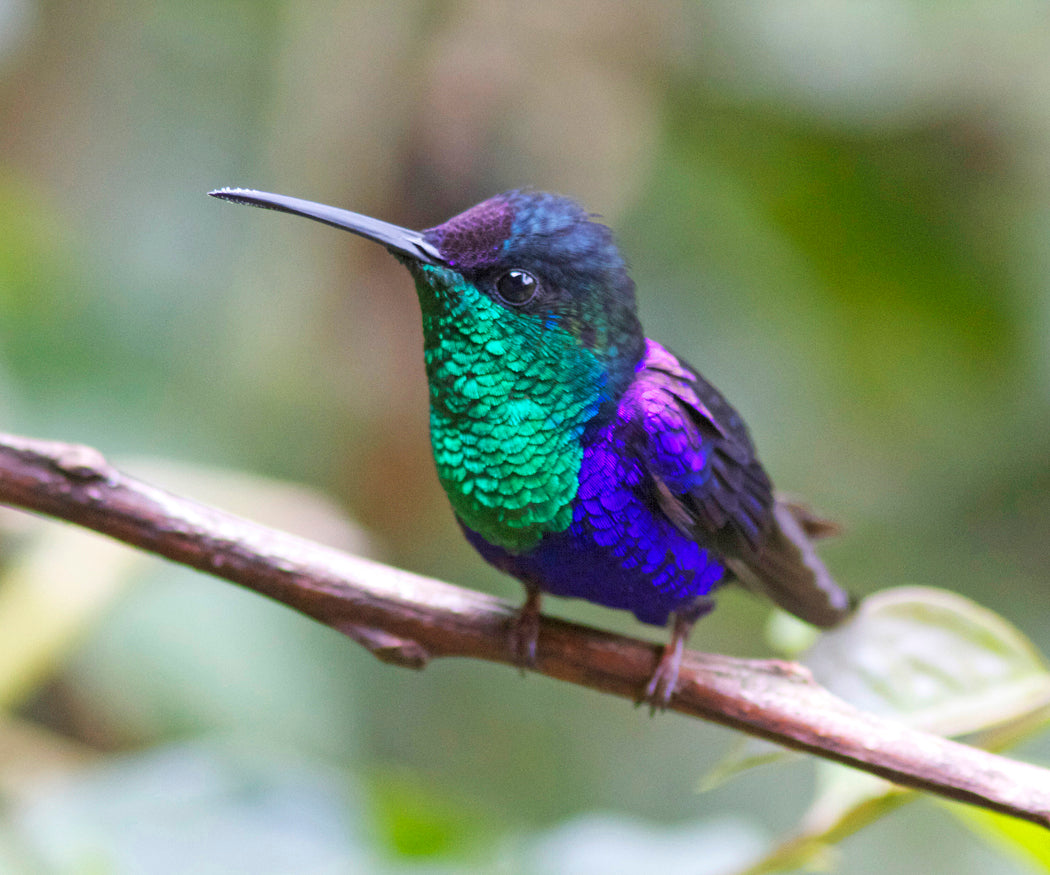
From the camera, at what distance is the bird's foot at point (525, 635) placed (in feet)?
6.30

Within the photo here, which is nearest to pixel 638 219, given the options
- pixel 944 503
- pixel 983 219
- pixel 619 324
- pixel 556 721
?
pixel 983 219

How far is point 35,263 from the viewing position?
365 cm

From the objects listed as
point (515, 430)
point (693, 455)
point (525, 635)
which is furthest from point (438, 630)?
point (693, 455)

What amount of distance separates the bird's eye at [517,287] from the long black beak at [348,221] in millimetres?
112

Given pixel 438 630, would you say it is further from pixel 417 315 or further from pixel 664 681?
pixel 417 315

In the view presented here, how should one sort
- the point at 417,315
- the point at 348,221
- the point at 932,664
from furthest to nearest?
the point at 417,315 < the point at 932,664 < the point at 348,221

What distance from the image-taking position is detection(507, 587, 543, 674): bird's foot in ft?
6.30

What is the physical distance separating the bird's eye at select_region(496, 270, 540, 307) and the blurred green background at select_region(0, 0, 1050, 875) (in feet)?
5.23

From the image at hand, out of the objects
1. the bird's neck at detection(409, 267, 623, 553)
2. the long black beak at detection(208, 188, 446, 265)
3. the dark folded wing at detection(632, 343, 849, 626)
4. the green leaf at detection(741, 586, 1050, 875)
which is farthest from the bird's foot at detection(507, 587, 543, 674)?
the long black beak at detection(208, 188, 446, 265)

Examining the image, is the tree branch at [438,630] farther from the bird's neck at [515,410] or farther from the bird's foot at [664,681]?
the bird's neck at [515,410]

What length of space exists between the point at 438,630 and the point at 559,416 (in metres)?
0.44

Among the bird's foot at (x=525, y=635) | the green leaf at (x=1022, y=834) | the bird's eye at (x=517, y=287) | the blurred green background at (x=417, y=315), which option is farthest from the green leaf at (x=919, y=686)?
the blurred green background at (x=417, y=315)

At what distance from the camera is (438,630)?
6.23 ft

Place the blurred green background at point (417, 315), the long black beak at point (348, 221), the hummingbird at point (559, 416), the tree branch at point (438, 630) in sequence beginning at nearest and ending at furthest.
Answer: the long black beak at point (348, 221) → the tree branch at point (438, 630) → the hummingbird at point (559, 416) → the blurred green background at point (417, 315)
